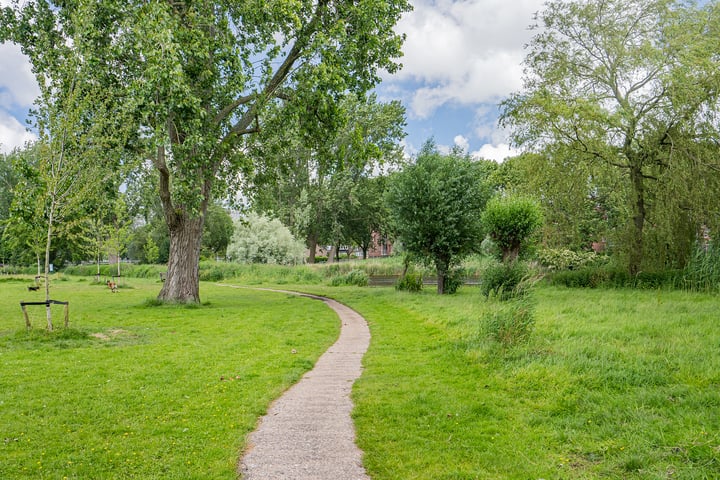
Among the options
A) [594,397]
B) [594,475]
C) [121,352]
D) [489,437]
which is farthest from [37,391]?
[594,397]

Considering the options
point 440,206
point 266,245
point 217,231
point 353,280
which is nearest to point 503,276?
point 440,206

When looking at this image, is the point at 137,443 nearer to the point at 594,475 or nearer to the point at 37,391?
the point at 37,391

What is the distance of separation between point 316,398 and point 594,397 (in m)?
3.72

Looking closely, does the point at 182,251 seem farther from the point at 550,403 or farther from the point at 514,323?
the point at 550,403

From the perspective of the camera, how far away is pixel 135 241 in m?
67.2

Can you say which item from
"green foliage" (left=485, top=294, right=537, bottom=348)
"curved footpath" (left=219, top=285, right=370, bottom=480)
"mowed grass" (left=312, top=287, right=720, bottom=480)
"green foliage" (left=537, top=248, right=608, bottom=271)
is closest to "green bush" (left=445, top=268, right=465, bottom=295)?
"green foliage" (left=537, top=248, right=608, bottom=271)

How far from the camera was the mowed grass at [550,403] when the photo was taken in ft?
14.8

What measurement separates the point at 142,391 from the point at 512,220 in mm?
16998

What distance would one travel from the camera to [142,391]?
23.0ft

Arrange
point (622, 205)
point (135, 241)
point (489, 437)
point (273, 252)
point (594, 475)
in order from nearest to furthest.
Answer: point (594, 475) → point (489, 437) → point (622, 205) → point (273, 252) → point (135, 241)

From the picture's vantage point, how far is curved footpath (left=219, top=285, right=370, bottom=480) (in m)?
4.38

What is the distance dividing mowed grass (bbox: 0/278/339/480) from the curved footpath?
0.22 metres

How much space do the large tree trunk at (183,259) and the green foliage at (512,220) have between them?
12225 mm

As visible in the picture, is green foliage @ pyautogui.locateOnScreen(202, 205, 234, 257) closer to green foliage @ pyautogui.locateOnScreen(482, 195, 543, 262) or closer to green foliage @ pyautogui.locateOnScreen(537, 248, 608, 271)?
green foliage @ pyautogui.locateOnScreen(537, 248, 608, 271)
